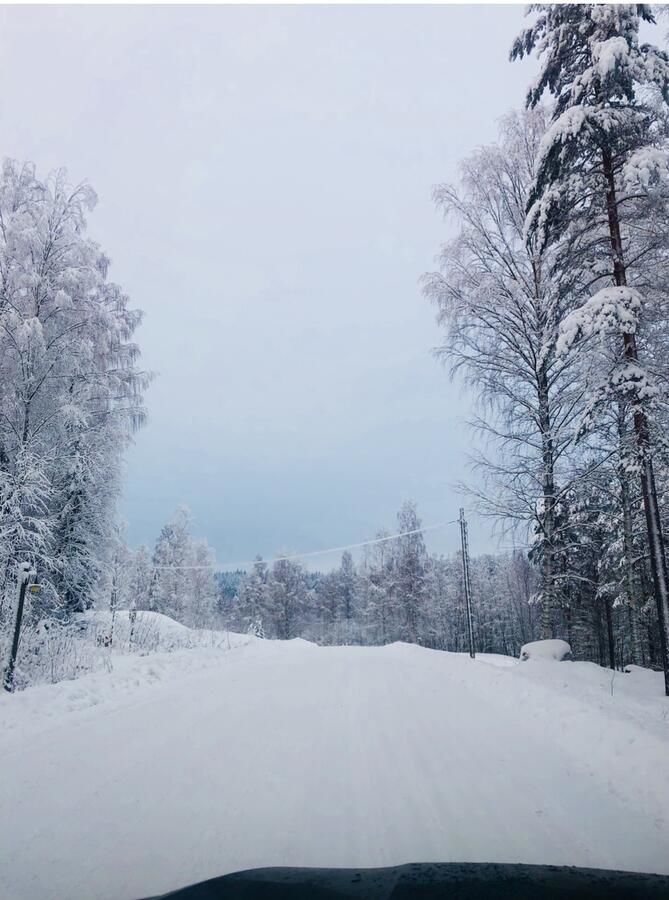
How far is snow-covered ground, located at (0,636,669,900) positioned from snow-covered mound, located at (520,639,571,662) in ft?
8.68

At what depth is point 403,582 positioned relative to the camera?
119ft

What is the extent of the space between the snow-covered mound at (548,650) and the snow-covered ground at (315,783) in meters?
2.65

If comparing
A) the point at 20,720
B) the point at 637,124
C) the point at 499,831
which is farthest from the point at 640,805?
the point at 637,124

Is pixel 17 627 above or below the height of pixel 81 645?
above

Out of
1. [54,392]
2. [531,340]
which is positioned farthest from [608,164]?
[54,392]

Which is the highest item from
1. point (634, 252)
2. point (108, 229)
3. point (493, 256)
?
point (108, 229)

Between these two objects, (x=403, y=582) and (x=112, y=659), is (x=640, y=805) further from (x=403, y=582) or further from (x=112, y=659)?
(x=403, y=582)

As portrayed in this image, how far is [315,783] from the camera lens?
3.85 m

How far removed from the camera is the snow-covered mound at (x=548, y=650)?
10.1 metres

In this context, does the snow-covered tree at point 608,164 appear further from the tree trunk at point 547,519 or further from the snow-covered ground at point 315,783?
the snow-covered ground at point 315,783

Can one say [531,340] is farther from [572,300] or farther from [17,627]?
[17,627]

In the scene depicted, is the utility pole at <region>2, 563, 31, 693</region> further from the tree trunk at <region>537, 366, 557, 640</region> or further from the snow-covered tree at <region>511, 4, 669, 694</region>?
the tree trunk at <region>537, 366, 557, 640</region>

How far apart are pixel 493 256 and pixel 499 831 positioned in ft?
38.5

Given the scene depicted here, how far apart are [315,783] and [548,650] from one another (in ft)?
26.5
